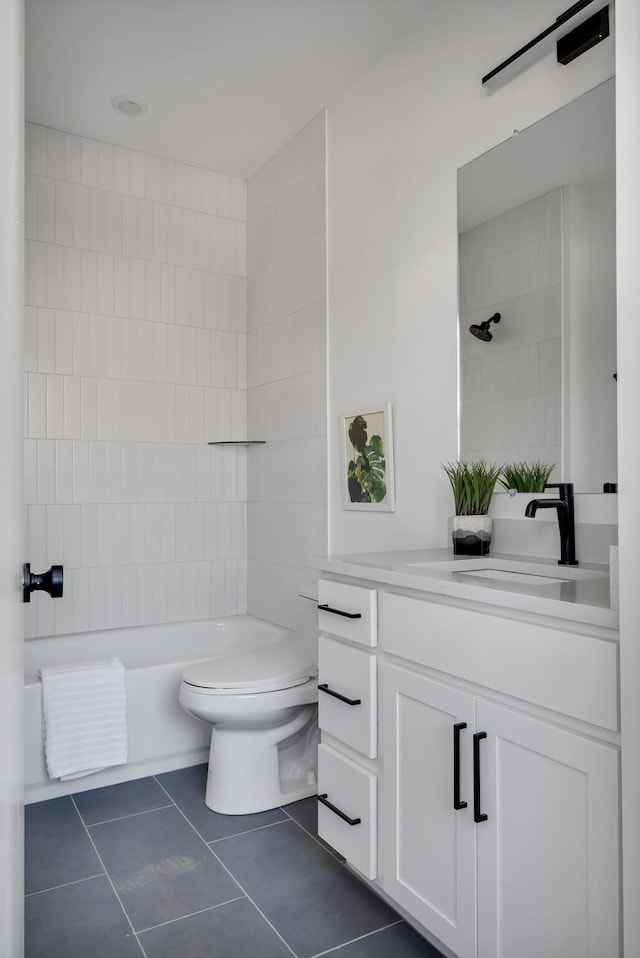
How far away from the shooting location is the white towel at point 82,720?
2453 mm

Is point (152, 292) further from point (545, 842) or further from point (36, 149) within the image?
point (545, 842)

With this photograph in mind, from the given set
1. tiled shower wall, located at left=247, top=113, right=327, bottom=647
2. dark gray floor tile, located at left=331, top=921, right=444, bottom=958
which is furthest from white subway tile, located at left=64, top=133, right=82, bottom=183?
dark gray floor tile, located at left=331, top=921, right=444, bottom=958

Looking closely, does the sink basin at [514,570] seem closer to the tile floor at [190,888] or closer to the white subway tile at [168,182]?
the tile floor at [190,888]

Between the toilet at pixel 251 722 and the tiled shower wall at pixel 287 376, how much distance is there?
52cm

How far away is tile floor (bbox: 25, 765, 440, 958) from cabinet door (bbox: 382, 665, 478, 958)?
0.23 m

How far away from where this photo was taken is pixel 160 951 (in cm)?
165

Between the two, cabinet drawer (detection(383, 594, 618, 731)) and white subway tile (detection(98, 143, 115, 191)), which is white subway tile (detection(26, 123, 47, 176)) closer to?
white subway tile (detection(98, 143, 115, 191))

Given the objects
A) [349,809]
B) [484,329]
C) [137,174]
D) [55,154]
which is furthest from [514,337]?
[55,154]

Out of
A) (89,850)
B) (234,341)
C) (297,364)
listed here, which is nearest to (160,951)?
(89,850)

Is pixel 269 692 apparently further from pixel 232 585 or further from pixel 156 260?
pixel 156 260

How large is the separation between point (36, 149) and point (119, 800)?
9.12 feet

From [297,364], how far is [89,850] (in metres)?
2.05

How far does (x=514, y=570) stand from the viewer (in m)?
1.80

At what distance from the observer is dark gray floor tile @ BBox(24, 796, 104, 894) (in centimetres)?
198
